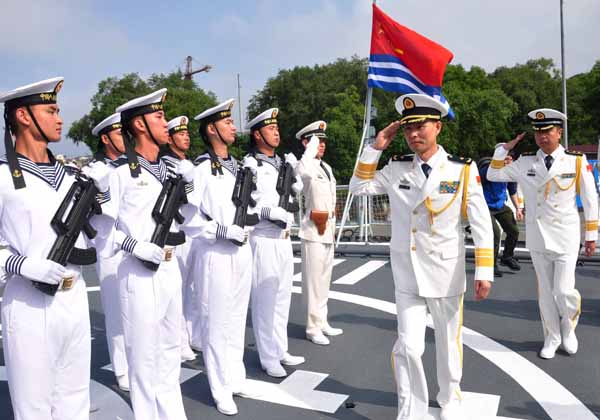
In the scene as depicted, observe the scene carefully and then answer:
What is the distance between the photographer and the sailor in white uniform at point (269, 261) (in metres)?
4.83

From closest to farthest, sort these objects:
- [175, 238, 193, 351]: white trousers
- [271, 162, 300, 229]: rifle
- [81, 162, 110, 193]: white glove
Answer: [81, 162, 110, 193]: white glove < [271, 162, 300, 229]: rifle < [175, 238, 193, 351]: white trousers

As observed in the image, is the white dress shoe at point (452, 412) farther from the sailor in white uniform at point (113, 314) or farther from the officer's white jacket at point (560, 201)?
the sailor in white uniform at point (113, 314)

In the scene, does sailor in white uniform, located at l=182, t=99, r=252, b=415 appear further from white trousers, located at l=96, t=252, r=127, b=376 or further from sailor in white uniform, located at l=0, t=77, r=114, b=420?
sailor in white uniform, located at l=0, t=77, r=114, b=420

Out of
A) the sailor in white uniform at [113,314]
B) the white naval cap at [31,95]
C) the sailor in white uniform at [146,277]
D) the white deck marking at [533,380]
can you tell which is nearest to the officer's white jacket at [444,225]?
the white deck marking at [533,380]

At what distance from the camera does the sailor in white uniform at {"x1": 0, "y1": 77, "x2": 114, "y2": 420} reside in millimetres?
2768

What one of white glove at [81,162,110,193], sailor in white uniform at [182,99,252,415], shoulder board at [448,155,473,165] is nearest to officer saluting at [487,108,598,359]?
shoulder board at [448,155,473,165]

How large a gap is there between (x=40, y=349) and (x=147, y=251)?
0.81 metres

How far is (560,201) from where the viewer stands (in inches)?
204

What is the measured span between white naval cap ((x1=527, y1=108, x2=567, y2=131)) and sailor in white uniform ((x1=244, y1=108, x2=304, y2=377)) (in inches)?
98.8

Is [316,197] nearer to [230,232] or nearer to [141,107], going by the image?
[230,232]

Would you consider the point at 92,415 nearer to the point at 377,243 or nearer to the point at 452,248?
the point at 452,248

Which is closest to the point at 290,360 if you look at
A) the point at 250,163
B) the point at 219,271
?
the point at 219,271

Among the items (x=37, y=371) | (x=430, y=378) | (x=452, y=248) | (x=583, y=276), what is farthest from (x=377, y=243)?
(x=37, y=371)

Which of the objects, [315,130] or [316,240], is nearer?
[316,240]
